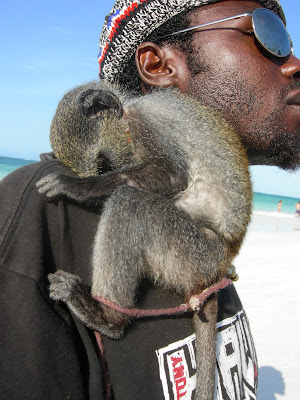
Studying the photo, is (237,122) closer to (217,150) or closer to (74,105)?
(217,150)

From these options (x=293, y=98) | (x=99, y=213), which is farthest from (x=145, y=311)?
(x=293, y=98)

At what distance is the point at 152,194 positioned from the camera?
1769 mm

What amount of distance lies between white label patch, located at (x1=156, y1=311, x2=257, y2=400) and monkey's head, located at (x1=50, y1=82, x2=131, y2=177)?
104cm

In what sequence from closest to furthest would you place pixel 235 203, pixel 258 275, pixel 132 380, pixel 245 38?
pixel 132 380, pixel 245 38, pixel 235 203, pixel 258 275

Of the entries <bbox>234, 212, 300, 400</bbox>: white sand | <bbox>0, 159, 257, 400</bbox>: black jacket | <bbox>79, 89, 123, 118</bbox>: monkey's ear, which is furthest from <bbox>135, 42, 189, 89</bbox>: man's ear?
<bbox>234, 212, 300, 400</bbox>: white sand

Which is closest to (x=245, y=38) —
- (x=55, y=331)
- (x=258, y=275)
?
(x=55, y=331)

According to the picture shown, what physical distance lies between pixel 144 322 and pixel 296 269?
830cm

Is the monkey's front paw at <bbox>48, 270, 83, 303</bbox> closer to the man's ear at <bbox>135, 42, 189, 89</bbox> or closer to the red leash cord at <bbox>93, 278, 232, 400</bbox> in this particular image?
the red leash cord at <bbox>93, 278, 232, 400</bbox>

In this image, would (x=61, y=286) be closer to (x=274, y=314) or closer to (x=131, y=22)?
(x=131, y=22)

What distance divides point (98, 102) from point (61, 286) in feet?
4.26

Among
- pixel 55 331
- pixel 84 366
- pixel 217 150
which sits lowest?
pixel 84 366

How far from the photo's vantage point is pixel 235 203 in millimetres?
1956

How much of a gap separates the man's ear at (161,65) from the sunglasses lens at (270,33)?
1.27 feet

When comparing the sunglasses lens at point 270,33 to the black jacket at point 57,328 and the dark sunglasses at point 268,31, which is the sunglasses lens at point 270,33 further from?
the black jacket at point 57,328
